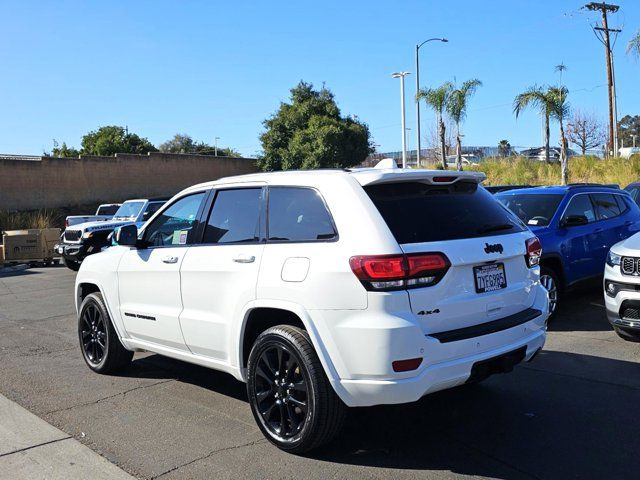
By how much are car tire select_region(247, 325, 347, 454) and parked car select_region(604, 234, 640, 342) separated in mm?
3861

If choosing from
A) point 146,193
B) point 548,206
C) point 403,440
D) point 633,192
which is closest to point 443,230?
point 403,440

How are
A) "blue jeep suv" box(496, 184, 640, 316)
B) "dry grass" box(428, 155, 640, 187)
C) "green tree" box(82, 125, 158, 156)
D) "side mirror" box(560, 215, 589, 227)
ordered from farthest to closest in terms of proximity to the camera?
"green tree" box(82, 125, 158, 156), "dry grass" box(428, 155, 640, 187), "side mirror" box(560, 215, 589, 227), "blue jeep suv" box(496, 184, 640, 316)

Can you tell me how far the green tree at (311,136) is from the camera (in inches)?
1736

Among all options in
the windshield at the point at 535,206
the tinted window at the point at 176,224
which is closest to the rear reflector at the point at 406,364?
the tinted window at the point at 176,224

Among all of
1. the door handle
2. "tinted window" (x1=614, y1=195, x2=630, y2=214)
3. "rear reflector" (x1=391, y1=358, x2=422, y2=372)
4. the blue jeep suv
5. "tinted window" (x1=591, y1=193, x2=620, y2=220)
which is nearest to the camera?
"rear reflector" (x1=391, y1=358, x2=422, y2=372)

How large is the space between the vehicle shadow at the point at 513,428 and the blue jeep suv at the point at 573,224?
2227 millimetres

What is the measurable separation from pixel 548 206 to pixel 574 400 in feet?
13.8

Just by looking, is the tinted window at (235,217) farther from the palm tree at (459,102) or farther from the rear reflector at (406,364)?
the palm tree at (459,102)

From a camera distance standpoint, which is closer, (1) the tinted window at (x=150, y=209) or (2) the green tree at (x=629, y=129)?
(1) the tinted window at (x=150, y=209)

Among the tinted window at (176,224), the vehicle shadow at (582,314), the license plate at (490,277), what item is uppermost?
the tinted window at (176,224)

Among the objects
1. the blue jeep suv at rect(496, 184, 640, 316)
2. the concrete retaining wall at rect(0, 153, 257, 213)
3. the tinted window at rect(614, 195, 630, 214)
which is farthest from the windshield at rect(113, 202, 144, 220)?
the concrete retaining wall at rect(0, 153, 257, 213)

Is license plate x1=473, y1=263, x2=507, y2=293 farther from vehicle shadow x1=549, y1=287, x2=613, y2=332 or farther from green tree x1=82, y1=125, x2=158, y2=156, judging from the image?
green tree x1=82, y1=125, x2=158, y2=156

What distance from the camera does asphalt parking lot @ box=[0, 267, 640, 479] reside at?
3.98 metres

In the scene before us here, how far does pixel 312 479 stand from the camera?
3.83m
